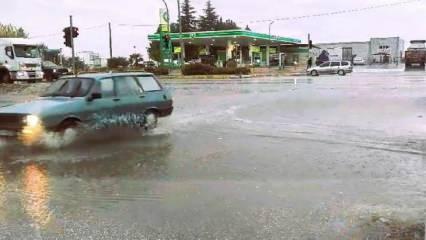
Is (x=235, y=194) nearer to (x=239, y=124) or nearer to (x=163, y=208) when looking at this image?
(x=163, y=208)

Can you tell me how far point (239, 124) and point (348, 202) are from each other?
7.69 m

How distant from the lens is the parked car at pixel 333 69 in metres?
51.2

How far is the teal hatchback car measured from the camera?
33.5 ft

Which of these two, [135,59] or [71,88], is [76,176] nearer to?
[71,88]

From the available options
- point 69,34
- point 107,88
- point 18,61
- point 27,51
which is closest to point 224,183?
point 107,88

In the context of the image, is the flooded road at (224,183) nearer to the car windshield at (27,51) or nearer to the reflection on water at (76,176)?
the reflection on water at (76,176)

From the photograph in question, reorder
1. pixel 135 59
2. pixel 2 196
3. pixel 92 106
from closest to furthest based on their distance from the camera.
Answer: pixel 2 196 < pixel 92 106 < pixel 135 59

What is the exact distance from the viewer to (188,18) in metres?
120

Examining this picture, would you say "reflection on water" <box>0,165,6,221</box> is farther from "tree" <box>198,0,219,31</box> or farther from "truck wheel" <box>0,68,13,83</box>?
"tree" <box>198,0,219,31</box>

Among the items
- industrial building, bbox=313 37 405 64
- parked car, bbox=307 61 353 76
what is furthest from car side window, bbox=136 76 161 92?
industrial building, bbox=313 37 405 64

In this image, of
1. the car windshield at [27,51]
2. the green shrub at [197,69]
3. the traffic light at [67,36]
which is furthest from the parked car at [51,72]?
the green shrub at [197,69]

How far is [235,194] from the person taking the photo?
6488 millimetres

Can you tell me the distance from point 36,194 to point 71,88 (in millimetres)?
5054

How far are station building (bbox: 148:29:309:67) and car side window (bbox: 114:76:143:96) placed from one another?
175 ft
